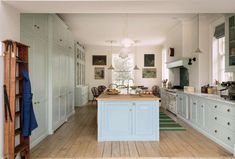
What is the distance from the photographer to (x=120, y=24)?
7008 mm

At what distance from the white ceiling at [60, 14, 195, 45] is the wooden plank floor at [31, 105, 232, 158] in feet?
10.9

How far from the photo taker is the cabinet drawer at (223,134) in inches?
147

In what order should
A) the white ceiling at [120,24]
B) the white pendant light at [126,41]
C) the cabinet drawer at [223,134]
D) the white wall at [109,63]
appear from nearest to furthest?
the cabinet drawer at [223,134], the white pendant light at [126,41], the white ceiling at [120,24], the white wall at [109,63]

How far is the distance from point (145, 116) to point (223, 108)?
4.96 feet

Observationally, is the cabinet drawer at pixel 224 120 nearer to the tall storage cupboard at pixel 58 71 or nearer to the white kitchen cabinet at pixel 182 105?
the white kitchen cabinet at pixel 182 105

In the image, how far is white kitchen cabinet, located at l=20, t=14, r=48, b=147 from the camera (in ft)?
13.0

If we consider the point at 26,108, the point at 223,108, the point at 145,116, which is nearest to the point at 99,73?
the point at 145,116

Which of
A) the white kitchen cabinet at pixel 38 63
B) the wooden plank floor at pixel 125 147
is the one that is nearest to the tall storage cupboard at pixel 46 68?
the white kitchen cabinet at pixel 38 63

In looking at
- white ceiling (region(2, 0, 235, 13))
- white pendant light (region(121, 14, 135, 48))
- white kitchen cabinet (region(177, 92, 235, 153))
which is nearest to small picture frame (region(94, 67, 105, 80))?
white pendant light (region(121, 14, 135, 48))

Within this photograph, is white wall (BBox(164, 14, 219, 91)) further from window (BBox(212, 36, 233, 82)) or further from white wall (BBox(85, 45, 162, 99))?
white wall (BBox(85, 45, 162, 99))

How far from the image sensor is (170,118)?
22.1ft

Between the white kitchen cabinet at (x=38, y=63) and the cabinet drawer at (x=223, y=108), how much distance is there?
3.67 metres

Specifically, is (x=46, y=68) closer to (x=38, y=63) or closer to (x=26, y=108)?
(x=38, y=63)

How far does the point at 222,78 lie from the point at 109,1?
391cm
